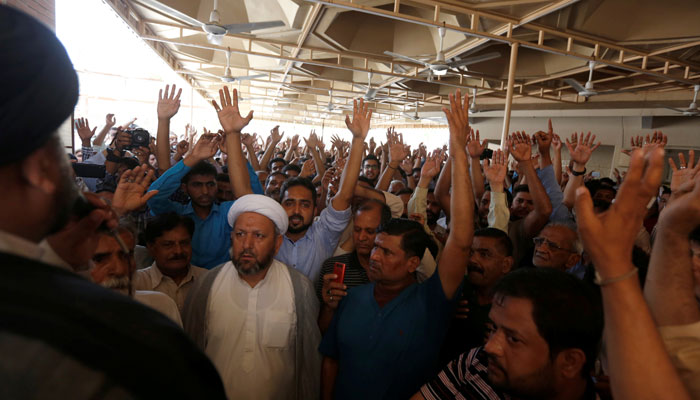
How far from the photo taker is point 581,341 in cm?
124

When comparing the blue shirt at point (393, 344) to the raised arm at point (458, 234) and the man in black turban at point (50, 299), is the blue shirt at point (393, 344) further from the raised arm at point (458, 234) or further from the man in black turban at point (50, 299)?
the man in black turban at point (50, 299)

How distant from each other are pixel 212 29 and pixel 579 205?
6.35 meters

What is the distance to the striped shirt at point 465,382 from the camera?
4.85 ft

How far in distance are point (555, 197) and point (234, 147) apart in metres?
2.96

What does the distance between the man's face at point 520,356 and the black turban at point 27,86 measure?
4.35ft

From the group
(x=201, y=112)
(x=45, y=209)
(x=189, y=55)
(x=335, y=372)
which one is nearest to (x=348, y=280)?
(x=335, y=372)

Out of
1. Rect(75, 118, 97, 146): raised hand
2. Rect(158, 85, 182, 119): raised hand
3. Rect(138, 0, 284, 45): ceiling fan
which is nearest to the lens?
Rect(158, 85, 182, 119): raised hand

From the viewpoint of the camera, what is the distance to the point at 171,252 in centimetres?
241

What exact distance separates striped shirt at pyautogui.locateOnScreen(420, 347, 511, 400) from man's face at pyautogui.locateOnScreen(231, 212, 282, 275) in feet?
3.36

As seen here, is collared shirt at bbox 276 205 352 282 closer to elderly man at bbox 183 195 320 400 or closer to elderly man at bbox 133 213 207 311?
elderly man at bbox 183 195 320 400

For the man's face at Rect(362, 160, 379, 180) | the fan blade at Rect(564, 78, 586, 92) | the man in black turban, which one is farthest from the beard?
the fan blade at Rect(564, 78, 586, 92)

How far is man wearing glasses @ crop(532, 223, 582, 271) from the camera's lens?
8.12 ft

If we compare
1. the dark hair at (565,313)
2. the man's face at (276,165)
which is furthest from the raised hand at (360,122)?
the man's face at (276,165)

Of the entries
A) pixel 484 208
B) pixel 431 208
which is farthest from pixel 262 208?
pixel 431 208
